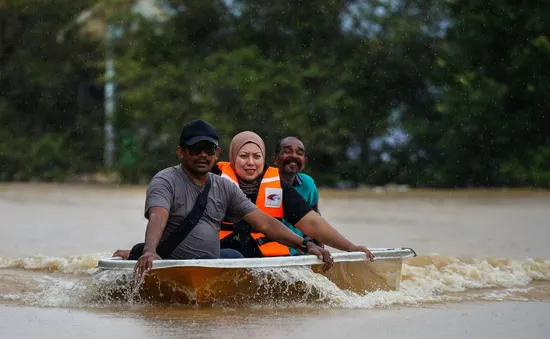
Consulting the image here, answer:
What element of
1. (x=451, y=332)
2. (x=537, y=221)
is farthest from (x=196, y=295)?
(x=537, y=221)

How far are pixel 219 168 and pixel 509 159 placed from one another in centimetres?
1749

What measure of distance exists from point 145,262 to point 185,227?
61 centimetres

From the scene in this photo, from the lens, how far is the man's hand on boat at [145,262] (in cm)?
919

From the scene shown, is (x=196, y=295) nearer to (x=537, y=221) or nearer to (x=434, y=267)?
(x=434, y=267)

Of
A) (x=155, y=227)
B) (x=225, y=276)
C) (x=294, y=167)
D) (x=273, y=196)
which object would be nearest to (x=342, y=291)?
(x=273, y=196)

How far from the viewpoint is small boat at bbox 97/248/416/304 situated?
30.8ft

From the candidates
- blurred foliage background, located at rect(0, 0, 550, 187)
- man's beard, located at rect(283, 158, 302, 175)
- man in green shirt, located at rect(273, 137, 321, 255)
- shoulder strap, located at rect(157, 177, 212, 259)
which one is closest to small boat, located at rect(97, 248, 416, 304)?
shoulder strap, located at rect(157, 177, 212, 259)

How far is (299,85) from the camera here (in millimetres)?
29531

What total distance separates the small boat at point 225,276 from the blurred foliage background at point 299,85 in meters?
17.2

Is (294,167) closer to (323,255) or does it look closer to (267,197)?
(267,197)

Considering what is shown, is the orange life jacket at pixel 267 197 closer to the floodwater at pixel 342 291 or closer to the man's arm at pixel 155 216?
the floodwater at pixel 342 291

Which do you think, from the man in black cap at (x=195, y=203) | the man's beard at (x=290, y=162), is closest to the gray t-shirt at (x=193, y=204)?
the man in black cap at (x=195, y=203)

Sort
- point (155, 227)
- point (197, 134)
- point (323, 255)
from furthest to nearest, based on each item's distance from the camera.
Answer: point (323, 255) → point (197, 134) → point (155, 227)

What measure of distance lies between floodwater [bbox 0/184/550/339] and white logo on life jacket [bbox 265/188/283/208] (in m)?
0.80
